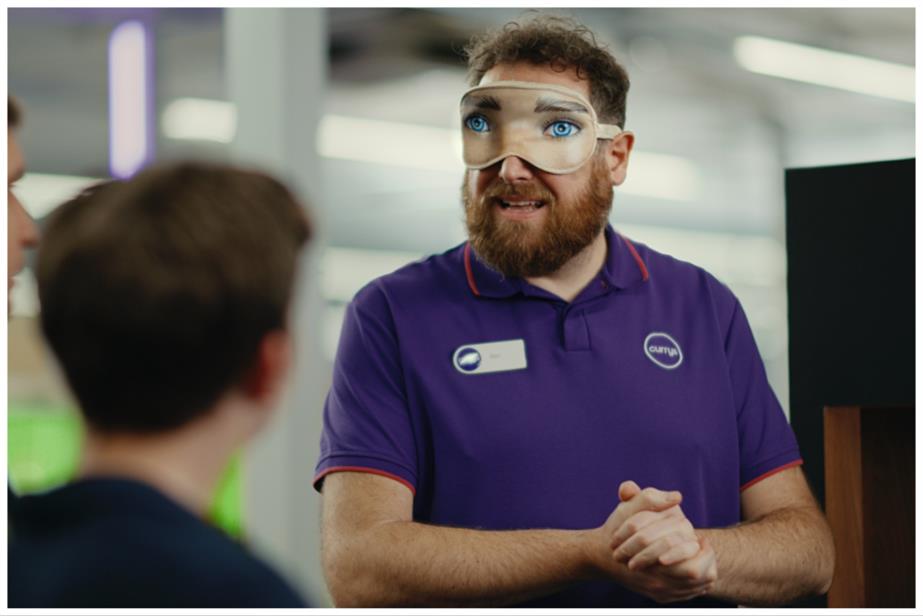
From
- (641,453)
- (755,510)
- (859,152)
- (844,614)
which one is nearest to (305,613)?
(641,453)

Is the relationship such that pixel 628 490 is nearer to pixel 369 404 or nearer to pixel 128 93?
pixel 369 404

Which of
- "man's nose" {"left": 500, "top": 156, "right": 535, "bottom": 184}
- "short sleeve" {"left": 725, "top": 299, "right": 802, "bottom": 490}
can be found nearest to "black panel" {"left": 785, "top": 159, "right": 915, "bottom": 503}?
"short sleeve" {"left": 725, "top": 299, "right": 802, "bottom": 490}

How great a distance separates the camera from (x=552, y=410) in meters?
2.13

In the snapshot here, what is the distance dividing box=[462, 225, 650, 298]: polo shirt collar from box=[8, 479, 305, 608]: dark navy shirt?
4.05 ft

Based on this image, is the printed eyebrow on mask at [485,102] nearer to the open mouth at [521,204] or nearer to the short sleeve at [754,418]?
the open mouth at [521,204]

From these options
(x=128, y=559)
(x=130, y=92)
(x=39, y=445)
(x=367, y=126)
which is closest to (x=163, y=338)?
(x=128, y=559)

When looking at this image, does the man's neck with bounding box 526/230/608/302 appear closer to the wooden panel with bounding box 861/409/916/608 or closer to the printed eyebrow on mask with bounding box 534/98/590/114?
the printed eyebrow on mask with bounding box 534/98/590/114

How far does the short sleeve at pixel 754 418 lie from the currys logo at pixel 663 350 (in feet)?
0.38

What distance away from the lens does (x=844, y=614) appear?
2.29m

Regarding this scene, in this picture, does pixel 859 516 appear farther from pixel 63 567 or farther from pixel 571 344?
pixel 63 567

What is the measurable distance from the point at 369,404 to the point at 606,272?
51cm

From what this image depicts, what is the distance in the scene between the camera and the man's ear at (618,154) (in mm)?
2420

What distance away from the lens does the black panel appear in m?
2.33

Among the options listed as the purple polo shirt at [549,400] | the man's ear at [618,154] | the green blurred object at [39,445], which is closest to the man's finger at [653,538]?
the purple polo shirt at [549,400]
